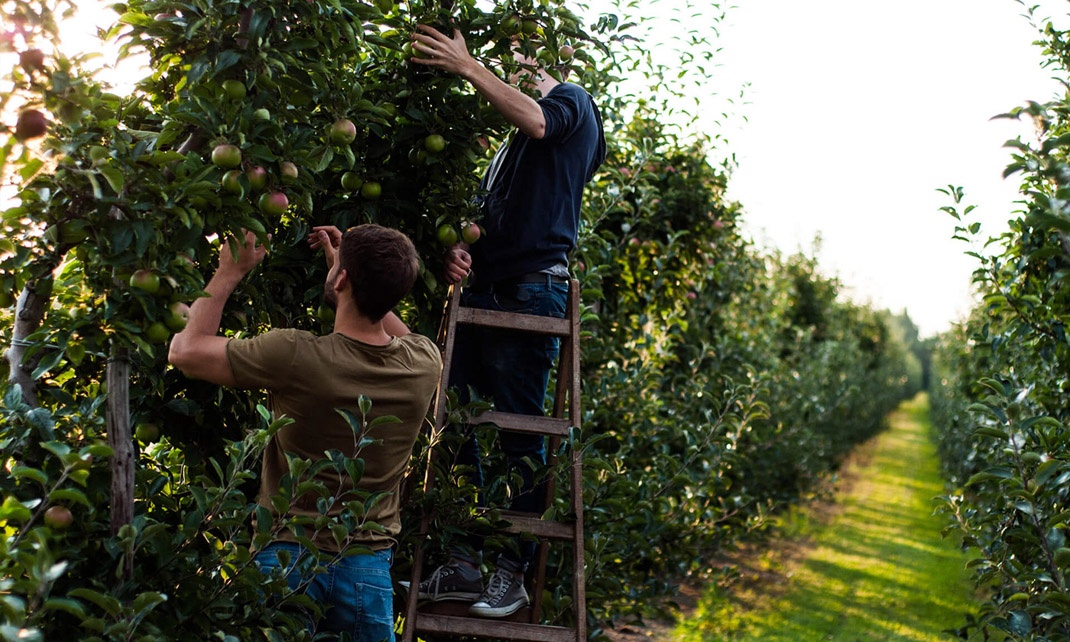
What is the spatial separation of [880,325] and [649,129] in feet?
88.4

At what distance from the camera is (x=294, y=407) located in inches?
92.4

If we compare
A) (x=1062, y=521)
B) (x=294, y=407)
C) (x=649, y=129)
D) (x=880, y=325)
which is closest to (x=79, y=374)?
(x=294, y=407)

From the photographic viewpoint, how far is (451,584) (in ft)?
9.66

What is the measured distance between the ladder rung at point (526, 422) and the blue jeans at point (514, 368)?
0.16 metres

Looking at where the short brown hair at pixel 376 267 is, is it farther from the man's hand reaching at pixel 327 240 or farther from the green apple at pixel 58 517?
the green apple at pixel 58 517

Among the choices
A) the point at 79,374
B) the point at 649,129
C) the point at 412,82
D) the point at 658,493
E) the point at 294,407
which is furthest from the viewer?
the point at 649,129

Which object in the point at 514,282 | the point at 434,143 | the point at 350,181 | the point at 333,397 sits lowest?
the point at 333,397

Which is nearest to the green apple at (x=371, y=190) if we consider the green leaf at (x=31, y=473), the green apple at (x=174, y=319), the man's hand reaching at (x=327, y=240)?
the man's hand reaching at (x=327, y=240)

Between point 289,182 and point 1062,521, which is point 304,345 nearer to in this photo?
point 289,182

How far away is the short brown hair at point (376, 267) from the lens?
7.82 feet

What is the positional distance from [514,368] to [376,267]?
946mm

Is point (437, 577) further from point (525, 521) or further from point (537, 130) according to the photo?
point (537, 130)

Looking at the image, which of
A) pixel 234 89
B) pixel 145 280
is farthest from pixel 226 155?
pixel 145 280

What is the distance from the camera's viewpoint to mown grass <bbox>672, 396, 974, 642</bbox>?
6.88 m
